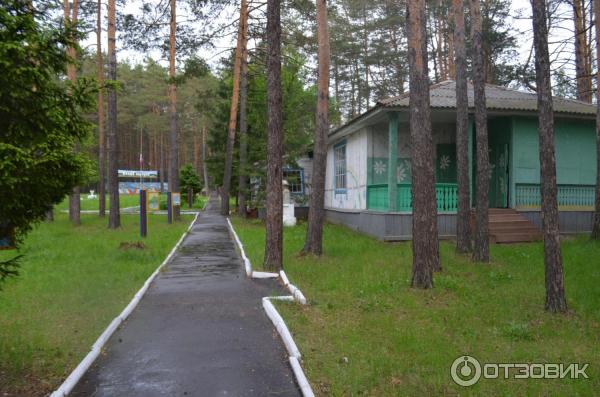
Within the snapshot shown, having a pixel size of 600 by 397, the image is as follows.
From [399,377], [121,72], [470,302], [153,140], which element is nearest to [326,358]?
[399,377]

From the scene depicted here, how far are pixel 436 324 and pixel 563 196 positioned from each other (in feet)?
37.4

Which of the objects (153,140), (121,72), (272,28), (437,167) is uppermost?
(121,72)

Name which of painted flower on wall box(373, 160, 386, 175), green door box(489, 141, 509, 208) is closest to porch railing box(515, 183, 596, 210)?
green door box(489, 141, 509, 208)

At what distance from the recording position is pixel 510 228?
44.5 feet

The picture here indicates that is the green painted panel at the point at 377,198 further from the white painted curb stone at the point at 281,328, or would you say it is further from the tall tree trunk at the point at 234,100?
the tall tree trunk at the point at 234,100

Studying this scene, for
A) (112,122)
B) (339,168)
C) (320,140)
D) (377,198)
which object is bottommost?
(377,198)

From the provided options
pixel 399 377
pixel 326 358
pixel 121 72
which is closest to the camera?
pixel 399 377

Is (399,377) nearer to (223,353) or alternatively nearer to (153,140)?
(223,353)

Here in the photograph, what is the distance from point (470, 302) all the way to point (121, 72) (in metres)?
48.9

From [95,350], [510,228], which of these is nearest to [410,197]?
[510,228]

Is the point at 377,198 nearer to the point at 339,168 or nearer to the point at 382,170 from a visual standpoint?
the point at 382,170

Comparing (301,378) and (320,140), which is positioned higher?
(320,140)

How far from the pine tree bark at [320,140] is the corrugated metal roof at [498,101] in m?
2.59

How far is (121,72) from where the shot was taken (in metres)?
48.6
